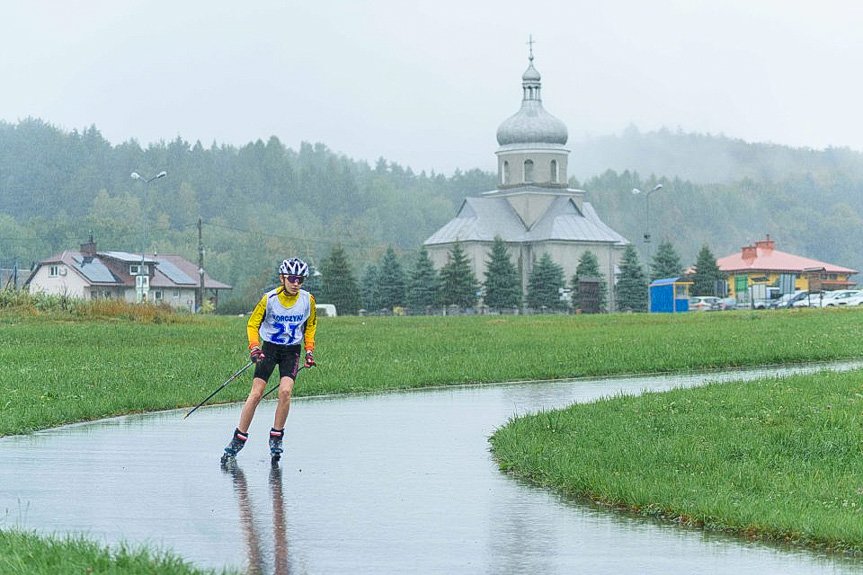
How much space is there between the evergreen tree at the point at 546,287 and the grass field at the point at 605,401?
227ft

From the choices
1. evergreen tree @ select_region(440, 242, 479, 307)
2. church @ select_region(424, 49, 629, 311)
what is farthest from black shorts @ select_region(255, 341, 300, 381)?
church @ select_region(424, 49, 629, 311)

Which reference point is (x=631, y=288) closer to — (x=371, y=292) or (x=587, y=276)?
(x=587, y=276)

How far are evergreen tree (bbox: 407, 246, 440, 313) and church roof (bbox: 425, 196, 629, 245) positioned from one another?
13235 millimetres

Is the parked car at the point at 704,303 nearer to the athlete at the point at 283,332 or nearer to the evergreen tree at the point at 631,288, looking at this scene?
the evergreen tree at the point at 631,288

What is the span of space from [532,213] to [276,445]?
381ft

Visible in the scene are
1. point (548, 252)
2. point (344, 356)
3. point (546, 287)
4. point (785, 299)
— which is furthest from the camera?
point (548, 252)

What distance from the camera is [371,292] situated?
393ft

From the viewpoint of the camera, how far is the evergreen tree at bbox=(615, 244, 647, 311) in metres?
114

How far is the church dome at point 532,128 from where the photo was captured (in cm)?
12606

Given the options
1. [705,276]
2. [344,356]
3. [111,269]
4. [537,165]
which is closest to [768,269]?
[537,165]

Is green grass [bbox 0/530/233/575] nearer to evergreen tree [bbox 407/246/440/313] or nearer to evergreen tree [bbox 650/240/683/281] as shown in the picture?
evergreen tree [bbox 407/246/440/313]

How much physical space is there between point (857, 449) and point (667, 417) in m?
2.79

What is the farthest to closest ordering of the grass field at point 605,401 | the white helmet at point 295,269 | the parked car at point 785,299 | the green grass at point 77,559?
the parked car at point 785,299
the white helmet at point 295,269
the grass field at point 605,401
the green grass at point 77,559

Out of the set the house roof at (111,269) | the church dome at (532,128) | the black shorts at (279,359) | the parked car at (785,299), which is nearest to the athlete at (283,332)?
the black shorts at (279,359)
